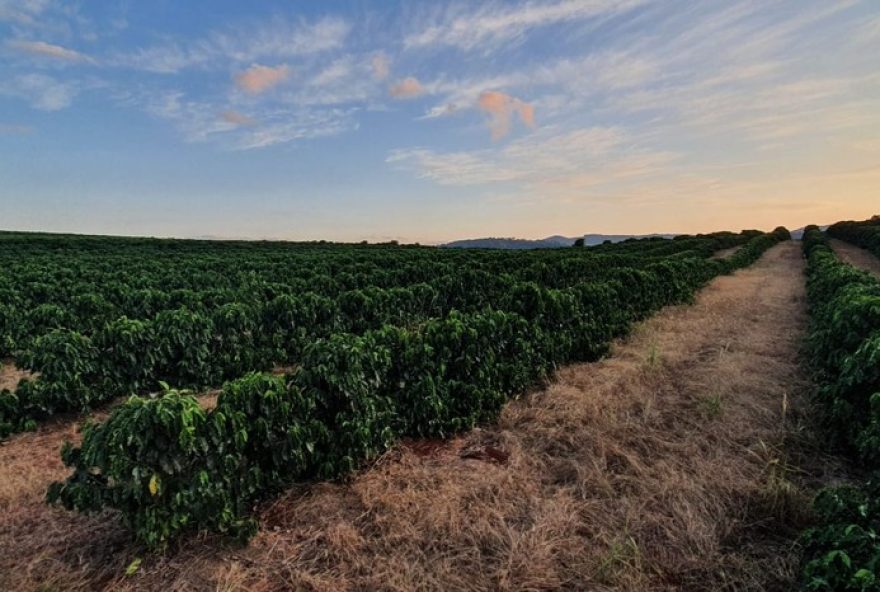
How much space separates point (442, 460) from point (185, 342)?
17.4 ft

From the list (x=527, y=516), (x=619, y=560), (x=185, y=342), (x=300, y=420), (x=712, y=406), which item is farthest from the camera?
(x=185, y=342)

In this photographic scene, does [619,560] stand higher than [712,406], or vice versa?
[712,406]

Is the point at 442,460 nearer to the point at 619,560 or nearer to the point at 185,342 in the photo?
the point at 619,560

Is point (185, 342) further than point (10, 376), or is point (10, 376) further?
point (10, 376)

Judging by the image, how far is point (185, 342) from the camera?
8117 mm

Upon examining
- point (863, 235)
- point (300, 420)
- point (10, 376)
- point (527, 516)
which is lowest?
point (527, 516)

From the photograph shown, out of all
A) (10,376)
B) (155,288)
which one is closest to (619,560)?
(10,376)

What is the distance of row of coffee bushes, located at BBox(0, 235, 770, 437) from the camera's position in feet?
23.1

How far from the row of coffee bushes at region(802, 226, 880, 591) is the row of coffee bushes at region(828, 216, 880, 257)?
4400cm

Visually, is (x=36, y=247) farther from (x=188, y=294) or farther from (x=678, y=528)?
(x=678, y=528)

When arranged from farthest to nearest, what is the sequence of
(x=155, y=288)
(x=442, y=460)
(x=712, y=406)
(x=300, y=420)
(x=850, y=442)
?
(x=155, y=288) → (x=712, y=406) → (x=442, y=460) → (x=850, y=442) → (x=300, y=420)

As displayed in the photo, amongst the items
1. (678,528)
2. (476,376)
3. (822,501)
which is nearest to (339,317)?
(476,376)

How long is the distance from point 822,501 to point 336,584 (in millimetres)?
3882

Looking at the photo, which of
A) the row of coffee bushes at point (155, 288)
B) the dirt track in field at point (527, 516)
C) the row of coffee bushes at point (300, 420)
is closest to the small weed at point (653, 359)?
the dirt track in field at point (527, 516)
